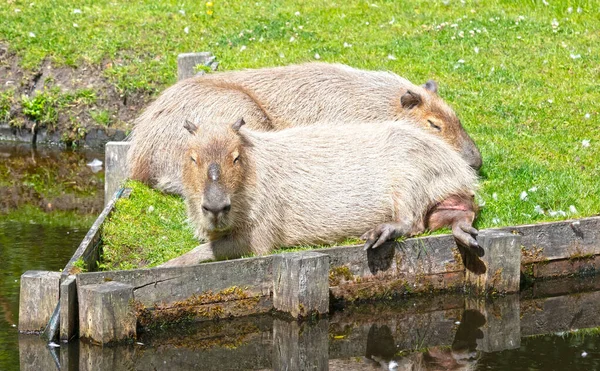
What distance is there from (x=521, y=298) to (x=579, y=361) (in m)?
1.09

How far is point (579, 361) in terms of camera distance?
6230 mm

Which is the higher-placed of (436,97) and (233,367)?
(436,97)

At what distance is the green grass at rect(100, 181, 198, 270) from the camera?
292 inches

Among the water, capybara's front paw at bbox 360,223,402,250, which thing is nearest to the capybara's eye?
capybara's front paw at bbox 360,223,402,250

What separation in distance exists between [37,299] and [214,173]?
1.31 m

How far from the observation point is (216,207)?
21.7 ft

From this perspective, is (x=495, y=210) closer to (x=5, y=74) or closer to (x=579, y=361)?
(x=579, y=361)

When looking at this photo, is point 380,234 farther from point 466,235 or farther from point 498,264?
point 498,264

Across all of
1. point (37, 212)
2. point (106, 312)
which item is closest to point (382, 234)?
point (106, 312)

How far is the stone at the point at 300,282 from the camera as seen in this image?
21.8 ft

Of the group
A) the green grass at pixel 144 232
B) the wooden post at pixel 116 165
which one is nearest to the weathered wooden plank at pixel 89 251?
the green grass at pixel 144 232

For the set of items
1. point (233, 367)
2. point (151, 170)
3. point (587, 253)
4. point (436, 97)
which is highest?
point (436, 97)

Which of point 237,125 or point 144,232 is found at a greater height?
point 237,125

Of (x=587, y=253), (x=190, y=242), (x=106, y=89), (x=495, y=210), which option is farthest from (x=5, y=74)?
(x=587, y=253)
